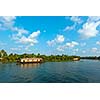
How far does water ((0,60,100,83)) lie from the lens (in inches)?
194

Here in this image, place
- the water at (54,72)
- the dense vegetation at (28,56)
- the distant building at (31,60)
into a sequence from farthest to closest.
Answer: the distant building at (31,60) < the dense vegetation at (28,56) < the water at (54,72)

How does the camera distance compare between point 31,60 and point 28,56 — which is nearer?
point 28,56

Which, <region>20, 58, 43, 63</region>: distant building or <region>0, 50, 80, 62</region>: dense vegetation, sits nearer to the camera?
<region>0, 50, 80, 62</region>: dense vegetation

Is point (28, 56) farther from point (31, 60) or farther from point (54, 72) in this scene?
point (54, 72)

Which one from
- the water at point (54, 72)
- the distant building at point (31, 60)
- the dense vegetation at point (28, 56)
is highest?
the dense vegetation at point (28, 56)

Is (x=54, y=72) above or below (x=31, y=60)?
below

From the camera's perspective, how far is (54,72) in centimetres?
518

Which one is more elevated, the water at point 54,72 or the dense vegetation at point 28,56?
the dense vegetation at point 28,56

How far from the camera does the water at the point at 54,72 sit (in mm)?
4926

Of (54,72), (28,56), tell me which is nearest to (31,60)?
(28,56)
